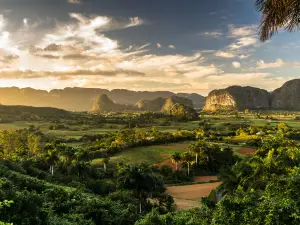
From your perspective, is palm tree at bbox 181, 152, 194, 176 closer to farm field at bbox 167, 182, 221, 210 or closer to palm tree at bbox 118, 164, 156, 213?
farm field at bbox 167, 182, 221, 210

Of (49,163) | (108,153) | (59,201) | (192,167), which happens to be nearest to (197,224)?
(59,201)

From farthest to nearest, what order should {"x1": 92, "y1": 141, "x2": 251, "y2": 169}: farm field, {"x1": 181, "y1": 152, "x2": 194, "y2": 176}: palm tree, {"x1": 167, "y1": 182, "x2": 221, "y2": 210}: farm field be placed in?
{"x1": 92, "y1": 141, "x2": 251, "y2": 169}: farm field < {"x1": 181, "y1": 152, "x2": 194, "y2": 176}: palm tree < {"x1": 167, "y1": 182, "x2": 221, "y2": 210}: farm field

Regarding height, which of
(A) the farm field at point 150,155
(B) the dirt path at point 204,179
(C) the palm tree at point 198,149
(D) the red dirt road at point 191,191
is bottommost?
(B) the dirt path at point 204,179

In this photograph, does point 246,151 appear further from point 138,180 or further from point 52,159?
point 52,159

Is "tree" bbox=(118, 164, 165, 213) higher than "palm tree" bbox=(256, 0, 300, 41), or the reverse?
"palm tree" bbox=(256, 0, 300, 41)

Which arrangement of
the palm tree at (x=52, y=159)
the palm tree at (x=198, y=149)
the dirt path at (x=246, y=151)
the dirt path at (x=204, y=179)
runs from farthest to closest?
the dirt path at (x=246, y=151) → the palm tree at (x=198, y=149) → the dirt path at (x=204, y=179) → the palm tree at (x=52, y=159)

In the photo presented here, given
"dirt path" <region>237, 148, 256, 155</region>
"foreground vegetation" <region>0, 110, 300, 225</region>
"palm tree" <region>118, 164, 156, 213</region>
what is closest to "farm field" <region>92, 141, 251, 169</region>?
"foreground vegetation" <region>0, 110, 300, 225</region>

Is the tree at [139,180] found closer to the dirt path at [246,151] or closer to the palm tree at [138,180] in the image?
the palm tree at [138,180]

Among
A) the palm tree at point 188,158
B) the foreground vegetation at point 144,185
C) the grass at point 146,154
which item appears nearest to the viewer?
the foreground vegetation at point 144,185

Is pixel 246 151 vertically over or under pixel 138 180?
under

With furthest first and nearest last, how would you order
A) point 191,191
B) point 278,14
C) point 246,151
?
point 246,151 < point 191,191 < point 278,14

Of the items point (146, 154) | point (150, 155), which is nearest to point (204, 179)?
point (150, 155)

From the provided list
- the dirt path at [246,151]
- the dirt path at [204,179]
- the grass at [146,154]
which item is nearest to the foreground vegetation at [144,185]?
the grass at [146,154]

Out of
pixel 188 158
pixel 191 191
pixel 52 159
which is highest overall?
pixel 52 159
